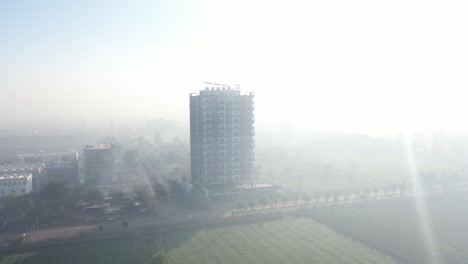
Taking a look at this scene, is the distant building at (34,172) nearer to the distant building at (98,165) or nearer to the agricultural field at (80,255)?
the distant building at (98,165)

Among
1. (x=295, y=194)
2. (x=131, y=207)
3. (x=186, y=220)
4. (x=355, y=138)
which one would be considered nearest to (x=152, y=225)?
(x=186, y=220)

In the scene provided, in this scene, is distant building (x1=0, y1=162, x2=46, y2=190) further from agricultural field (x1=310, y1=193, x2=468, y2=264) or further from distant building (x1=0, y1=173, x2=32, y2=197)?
agricultural field (x1=310, y1=193, x2=468, y2=264)

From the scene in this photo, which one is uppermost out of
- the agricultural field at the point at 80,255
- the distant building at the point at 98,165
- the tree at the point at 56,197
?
the distant building at the point at 98,165

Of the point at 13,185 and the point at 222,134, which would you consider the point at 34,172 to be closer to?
the point at 13,185

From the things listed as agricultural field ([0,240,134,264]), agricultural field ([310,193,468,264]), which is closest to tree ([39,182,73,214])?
agricultural field ([0,240,134,264])

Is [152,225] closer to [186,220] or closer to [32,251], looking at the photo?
[186,220]

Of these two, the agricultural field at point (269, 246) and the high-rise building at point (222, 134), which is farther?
the high-rise building at point (222, 134)

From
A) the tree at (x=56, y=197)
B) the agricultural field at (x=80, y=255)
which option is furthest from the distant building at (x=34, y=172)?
the agricultural field at (x=80, y=255)
